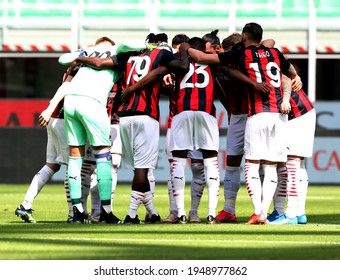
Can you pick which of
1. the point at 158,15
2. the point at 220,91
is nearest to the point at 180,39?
the point at 220,91

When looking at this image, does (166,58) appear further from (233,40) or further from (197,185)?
(197,185)

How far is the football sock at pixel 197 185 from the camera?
14.2 meters

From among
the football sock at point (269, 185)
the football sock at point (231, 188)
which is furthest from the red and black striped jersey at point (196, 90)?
the football sock at point (231, 188)

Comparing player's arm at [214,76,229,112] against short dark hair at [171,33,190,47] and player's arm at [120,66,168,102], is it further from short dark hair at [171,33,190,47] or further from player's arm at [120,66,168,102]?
player's arm at [120,66,168,102]

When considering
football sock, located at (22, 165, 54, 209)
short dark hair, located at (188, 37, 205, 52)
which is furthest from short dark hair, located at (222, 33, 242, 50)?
football sock, located at (22, 165, 54, 209)

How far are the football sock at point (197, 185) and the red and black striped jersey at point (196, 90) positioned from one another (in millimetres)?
695

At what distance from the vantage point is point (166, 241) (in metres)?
11.2

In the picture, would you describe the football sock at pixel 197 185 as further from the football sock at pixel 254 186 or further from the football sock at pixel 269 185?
the football sock at pixel 269 185

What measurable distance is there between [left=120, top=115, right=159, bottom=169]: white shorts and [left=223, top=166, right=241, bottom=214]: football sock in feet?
4.73

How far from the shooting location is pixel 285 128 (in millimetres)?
13719

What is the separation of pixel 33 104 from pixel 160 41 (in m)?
12.3

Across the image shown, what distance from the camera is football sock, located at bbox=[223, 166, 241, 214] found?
14773mm

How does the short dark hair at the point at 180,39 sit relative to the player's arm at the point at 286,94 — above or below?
above
